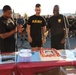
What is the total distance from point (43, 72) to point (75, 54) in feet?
1.38

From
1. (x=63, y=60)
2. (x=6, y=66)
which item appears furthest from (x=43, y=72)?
(x=6, y=66)

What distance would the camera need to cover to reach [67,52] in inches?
93.1

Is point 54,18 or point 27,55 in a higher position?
point 54,18

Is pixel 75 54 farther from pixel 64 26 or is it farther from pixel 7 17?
pixel 64 26

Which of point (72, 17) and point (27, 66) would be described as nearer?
point (27, 66)

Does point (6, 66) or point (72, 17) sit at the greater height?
point (72, 17)

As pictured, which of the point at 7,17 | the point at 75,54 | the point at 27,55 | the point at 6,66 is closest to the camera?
the point at 6,66

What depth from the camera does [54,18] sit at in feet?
11.6

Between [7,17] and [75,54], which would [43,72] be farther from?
[7,17]

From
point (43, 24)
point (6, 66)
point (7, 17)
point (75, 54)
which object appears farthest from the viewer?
→ point (43, 24)

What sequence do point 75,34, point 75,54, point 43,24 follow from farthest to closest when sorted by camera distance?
point 75,34 < point 43,24 < point 75,54

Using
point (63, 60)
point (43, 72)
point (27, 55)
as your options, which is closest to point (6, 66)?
point (27, 55)

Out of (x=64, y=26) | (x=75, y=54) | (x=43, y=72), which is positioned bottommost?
(x=43, y=72)

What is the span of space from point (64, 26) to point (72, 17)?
5557 millimetres
